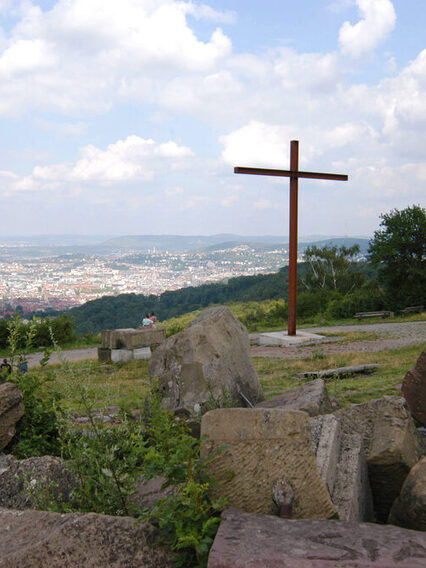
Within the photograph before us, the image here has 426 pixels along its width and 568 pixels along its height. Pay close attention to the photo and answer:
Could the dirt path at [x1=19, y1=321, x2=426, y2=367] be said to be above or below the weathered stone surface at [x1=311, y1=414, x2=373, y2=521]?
below

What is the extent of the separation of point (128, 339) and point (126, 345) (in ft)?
0.65

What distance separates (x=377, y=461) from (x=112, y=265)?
12112 centimetres

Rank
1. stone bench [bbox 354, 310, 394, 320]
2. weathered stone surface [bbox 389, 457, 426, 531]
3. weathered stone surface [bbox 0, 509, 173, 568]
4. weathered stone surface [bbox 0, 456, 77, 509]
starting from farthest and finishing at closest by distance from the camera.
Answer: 1. stone bench [bbox 354, 310, 394, 320]
2. weathered stone surface [bbox 0, 456, 77, 509]
3. weathered stone surface [bbox 389, 457, 426, 531]
4. weathered stone surface [bbox 0, 509, 173, 568]

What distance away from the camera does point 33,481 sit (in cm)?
371

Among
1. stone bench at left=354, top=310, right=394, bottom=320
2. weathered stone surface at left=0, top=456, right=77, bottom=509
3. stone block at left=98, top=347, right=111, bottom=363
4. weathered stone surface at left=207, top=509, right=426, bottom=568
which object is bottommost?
stone bench at left=354, top=310, right=394, bottom=320

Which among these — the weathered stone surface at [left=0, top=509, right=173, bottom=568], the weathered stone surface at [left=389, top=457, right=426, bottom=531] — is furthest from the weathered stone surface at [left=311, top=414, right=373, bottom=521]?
the weathered stone surface at [left=0, top=509, right=173, bottom=568]

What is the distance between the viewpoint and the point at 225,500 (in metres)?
2.81

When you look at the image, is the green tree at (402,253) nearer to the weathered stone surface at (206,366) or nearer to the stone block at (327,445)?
the weathered stone surface at (206,366)

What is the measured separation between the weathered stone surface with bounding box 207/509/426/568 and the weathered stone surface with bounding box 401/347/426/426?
8.92 ft

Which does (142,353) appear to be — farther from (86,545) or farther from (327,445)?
(86,545)

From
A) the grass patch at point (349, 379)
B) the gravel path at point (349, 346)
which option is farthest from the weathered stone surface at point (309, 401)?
the gravel path at point (349, 346)

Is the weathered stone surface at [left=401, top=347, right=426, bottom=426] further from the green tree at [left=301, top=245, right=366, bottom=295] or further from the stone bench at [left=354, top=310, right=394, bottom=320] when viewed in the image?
the green tree at [left=301, top=245, right=366, bottom=295]

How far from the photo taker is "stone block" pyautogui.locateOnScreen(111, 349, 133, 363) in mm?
15555

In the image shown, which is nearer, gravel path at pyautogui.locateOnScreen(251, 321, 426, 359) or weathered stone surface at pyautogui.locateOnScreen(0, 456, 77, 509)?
weathered stone surface at pyautogui.locateOnScreen(0, 456, 77, 509)
